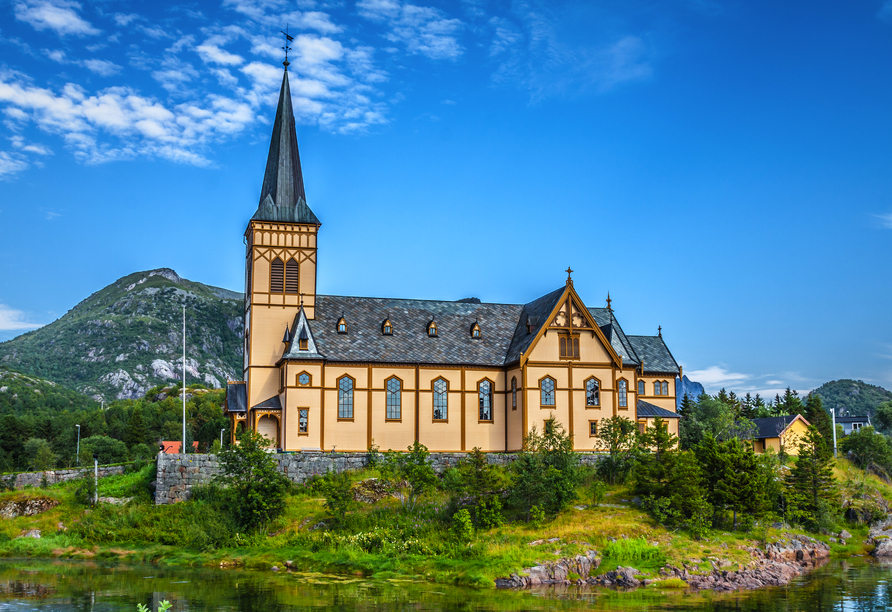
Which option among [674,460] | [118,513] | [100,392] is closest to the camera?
[674,460]

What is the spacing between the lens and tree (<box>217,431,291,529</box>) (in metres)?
42.4

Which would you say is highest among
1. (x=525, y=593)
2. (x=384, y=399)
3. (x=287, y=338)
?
(x=287, y=338)

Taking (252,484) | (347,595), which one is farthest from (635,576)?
(252,484)

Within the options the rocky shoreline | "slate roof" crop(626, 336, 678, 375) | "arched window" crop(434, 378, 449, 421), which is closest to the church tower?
"arched window" crop(434, 378, 449, 421)

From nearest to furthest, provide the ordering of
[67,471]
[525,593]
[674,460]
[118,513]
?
1. [525,593]
2. [674,460]
3. [118,513]
4. [67,471]

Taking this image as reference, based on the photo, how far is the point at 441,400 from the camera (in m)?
53.6

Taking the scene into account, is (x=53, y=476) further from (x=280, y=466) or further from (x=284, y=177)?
(x=284, y=177)

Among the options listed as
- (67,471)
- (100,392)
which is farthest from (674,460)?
(100,392)

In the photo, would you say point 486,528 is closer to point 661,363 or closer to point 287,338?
point 287,338

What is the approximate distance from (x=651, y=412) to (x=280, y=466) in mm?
28300

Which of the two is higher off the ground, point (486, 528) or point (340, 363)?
point (340, 363)

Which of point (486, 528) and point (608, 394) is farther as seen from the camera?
point (608, 394)

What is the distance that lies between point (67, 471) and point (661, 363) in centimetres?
4606

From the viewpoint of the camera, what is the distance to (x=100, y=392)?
619 feet
